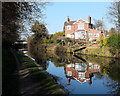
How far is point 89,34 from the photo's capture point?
58500 millimetres

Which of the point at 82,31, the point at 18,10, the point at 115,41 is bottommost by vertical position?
the point at 115,41

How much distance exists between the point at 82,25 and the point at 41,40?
613 inches

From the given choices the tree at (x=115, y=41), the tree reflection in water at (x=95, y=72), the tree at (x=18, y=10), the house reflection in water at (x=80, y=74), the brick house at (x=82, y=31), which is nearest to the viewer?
the tree at (x=18, y=10)

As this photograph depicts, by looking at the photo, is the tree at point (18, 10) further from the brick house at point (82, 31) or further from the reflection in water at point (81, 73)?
the brick house at point (82, 31)

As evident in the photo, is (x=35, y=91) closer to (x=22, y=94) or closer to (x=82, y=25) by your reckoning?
(x=22, y=94)

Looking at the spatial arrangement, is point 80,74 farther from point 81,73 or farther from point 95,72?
point 95,72

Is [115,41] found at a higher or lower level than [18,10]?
lower

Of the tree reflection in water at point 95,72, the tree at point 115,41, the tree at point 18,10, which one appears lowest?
the tree reflection in water at point 95,72

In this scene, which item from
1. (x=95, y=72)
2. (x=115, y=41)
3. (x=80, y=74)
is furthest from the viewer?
(x=115, y=41)

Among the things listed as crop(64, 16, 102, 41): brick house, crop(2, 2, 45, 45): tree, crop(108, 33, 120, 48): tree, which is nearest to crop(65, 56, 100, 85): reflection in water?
crop(2, 2, 45, 45): tree

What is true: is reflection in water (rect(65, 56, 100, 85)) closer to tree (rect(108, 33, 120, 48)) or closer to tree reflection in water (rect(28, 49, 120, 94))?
tree reflection in water (rect(28, 49, 120, 94))

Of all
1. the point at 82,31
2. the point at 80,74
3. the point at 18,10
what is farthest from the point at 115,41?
the point at 82,31

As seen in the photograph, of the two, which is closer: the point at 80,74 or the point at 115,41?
the point at 80,74

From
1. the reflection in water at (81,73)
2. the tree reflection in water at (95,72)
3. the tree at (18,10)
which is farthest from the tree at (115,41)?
the tree at (18,10)
